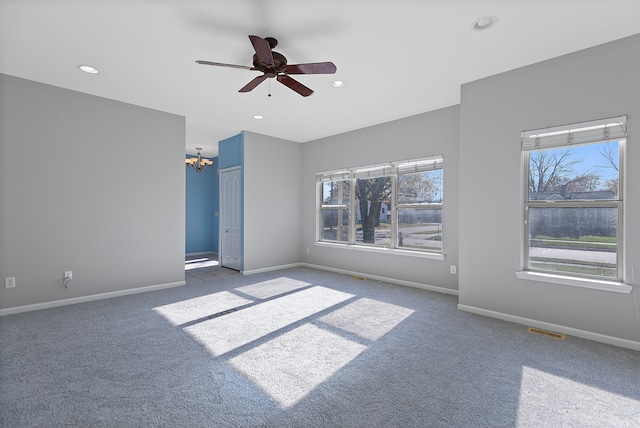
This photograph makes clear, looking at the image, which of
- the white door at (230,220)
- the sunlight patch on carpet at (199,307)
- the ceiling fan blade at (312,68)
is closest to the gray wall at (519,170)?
the ceiling fan blade at (312,68)

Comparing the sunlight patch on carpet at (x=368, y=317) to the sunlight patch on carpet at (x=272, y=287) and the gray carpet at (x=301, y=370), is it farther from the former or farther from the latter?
the sunlight patch on carpet at (x=272, y=287)

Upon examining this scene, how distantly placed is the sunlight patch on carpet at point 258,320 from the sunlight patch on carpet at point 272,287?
264 mm

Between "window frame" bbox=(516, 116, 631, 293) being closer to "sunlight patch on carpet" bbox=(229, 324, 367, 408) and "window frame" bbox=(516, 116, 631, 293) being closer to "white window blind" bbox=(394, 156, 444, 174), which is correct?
"white window blind" bbox=(394, 156, 444, 174)

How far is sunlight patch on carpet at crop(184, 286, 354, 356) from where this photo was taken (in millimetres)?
2747

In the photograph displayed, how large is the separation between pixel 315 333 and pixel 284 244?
3.39m

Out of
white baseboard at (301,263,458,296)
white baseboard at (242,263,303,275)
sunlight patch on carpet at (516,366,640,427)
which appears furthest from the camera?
white baseboard at (242,263,303,275)

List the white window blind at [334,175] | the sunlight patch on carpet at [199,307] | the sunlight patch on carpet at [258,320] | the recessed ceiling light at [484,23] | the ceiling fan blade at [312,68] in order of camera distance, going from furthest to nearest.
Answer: the white window blind at [334,175] → the sunlight patch on carpet at [199,307] → the sunlight patch on carpet at [258,320] → the ceiling fan blade at [312,68] → the recessed ceiling light at [484,23]

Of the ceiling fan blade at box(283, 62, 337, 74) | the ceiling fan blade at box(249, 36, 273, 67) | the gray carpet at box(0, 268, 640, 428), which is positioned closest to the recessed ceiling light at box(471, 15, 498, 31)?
the ceiling fan blade at box(283, 62, 337, 74)

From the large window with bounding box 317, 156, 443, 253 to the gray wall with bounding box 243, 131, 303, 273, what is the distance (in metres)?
0.62

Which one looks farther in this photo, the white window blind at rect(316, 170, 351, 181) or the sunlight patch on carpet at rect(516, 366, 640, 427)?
the white window blind at rect(316, 170, 351, 181)

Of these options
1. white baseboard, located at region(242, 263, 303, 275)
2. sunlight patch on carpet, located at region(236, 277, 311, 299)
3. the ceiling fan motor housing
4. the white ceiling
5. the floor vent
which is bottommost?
the floor vent

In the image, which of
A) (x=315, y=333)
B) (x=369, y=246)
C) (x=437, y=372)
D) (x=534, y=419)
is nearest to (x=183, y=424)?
(x=315, y=333)

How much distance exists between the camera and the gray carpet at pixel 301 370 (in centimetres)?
176

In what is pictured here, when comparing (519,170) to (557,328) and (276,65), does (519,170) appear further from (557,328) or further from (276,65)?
(276,65)
